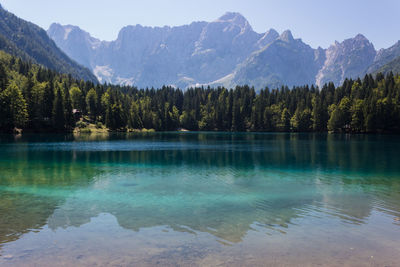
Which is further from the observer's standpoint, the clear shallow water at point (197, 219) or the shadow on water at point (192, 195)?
the shadow on water at point (192, 195)

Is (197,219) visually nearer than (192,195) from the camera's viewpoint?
Yes

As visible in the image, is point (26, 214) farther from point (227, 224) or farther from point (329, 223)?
point (329, 223)

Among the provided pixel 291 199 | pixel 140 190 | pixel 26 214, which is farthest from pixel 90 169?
pixel 291 199

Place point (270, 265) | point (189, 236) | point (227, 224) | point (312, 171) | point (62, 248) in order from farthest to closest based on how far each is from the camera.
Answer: point (312, 171), point (227, 224), point (189, 236), point (62, 248), point (270, 265)

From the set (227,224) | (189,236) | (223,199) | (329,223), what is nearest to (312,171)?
(223,199)

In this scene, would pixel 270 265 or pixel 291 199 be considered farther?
pixel 291 199

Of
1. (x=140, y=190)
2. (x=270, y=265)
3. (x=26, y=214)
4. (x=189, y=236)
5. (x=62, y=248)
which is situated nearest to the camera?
(x=270, y=265)

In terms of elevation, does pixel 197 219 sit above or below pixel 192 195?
above

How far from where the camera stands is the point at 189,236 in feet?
53.7

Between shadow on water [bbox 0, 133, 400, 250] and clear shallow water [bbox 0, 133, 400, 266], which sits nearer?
clear shallow water [bbox 0, 133, 400, 266]

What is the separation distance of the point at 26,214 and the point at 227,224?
1333 centimetres

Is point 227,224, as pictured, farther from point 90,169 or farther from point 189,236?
point 90,169

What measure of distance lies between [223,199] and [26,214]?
14432 millimetres

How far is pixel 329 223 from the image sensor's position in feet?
62.5
